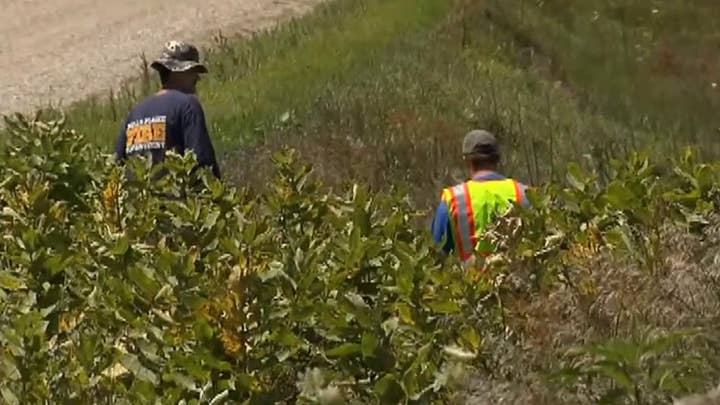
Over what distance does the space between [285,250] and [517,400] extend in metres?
0.94

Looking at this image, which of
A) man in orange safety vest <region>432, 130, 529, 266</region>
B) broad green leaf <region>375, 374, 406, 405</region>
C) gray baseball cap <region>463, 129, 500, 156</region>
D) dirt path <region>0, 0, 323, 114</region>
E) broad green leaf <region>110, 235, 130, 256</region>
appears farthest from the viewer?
dirt path <region>0, 0, 323, 114</region>

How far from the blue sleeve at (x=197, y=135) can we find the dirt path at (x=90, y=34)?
1015 centimetres

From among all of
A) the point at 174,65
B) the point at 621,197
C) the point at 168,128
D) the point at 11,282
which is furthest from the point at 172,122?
the point at 621,197

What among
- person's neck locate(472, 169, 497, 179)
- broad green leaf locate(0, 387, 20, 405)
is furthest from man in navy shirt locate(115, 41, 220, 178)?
broad green leaf locate(0, 387, 20, 405)

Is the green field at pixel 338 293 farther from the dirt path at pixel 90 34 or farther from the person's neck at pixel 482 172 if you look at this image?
the dirt path at pixel 90 34

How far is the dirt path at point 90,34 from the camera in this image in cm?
1872

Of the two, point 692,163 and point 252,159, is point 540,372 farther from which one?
point 252,159

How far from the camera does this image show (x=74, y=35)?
20.9 meters

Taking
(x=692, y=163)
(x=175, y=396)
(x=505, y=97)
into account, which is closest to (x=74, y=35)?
(x=505, y=97)

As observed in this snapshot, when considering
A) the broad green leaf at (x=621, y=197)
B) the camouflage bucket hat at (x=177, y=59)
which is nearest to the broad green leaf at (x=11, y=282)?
the broad green leaf at (x=621, y=197)

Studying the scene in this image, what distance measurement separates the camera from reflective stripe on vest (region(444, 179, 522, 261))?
23.2ft

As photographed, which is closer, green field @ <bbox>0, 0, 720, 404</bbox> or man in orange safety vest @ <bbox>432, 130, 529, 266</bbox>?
green field @ <bbox>0, 0, 720, 404</bbox>

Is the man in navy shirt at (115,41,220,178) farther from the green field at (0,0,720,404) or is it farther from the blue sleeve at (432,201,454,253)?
the blue sleeve at (432,201,454,253)

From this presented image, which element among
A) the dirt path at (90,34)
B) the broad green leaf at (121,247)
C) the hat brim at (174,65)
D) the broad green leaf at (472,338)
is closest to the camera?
the broad green leaf at (472,338)
